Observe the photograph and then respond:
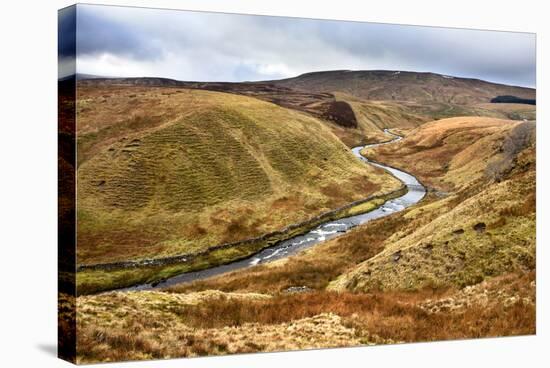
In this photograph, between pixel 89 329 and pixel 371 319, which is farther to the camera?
pixel 371 319

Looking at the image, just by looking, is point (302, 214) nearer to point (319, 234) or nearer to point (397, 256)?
point (319, 234)

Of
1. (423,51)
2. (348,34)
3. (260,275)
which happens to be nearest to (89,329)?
(260,275)

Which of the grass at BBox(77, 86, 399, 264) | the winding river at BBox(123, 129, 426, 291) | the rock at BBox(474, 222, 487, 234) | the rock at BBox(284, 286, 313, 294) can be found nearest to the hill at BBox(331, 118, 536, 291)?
the rock at BBox(474, 222, 487, 234)

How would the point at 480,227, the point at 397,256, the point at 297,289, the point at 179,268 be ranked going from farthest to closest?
the point at 480,227
the point at 397,256
the point at 297,289
the point at 179,268

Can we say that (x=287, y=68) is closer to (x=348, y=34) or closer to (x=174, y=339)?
(x=348, y=34)

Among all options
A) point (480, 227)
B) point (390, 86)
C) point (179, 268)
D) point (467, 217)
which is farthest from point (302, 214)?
point (480, 227)

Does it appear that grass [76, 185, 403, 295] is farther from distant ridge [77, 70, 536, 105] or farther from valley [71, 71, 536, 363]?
distant ridge [77, 70, 536, 105]

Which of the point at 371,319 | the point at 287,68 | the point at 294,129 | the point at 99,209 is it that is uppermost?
the point at 287,68
